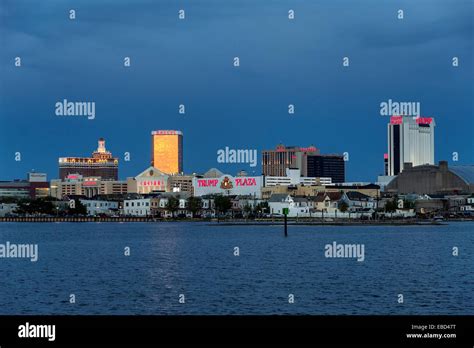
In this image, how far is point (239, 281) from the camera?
46.9 metres

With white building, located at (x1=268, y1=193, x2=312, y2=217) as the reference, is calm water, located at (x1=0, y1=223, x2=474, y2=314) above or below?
below

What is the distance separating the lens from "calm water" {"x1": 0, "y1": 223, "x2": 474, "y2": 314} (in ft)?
122
